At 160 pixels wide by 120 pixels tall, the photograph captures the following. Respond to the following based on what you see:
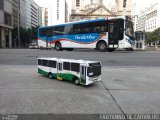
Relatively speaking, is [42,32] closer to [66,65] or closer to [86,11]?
[66,65]

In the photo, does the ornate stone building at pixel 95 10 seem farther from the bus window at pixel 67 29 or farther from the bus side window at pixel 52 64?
the bus side window at pixel 52 64

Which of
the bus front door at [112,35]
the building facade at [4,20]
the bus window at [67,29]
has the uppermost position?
the building facade at [4,20]

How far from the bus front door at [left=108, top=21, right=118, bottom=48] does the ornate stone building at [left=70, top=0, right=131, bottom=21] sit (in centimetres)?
7471

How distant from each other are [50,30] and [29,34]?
6074 cm

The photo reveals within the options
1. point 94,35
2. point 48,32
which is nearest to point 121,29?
point 94,35

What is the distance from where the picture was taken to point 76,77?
19.4 ft

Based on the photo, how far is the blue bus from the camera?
2069 centimetres

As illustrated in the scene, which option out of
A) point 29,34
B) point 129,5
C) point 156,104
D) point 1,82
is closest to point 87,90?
point 156,104

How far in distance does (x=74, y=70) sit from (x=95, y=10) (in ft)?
310

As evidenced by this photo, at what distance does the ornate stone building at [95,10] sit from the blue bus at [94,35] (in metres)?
71.1

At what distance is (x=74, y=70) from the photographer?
5.98 metres

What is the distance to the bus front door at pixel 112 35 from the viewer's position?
20830 mm

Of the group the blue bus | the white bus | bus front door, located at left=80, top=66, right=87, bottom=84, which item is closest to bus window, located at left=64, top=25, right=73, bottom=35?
the blue bus

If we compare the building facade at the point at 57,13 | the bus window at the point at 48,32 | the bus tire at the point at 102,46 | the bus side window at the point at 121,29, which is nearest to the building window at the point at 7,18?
the bus window at the point at 48,32
